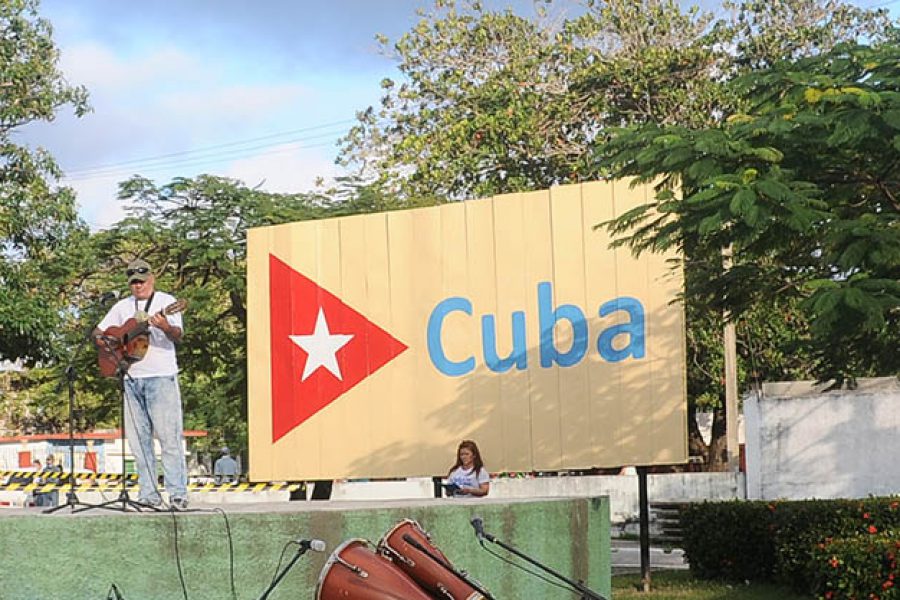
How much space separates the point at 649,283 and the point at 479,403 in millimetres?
2277

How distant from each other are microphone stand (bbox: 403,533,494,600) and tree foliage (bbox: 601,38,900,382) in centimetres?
412

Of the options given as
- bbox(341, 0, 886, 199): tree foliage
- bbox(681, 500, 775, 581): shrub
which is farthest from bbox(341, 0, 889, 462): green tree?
bbox(681, 500, 775, 581): shrub

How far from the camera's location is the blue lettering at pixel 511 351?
15.0 meters

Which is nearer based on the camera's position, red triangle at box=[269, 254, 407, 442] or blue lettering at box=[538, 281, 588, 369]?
blue lettering at box=[538, 281, 588, 369]

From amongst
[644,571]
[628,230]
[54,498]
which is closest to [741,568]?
[644,571]

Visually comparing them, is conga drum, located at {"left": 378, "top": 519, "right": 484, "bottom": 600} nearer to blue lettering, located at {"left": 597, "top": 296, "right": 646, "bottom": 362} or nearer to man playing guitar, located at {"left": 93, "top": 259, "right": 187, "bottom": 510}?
man playing guitar, located at {"left": 93, "top": 259, "right": 187, "bottom": 510}

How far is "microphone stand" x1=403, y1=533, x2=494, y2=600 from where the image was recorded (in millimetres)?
7029

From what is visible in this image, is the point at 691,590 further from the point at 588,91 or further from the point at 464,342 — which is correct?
the point at 588,91

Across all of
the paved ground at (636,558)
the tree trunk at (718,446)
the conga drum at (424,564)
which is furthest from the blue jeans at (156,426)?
the tree trunk at (718,446)

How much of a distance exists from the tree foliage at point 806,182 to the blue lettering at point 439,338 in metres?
3.06

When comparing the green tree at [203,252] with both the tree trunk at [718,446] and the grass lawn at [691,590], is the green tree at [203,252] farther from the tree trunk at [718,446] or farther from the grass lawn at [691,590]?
the tree trunk at [718,446]

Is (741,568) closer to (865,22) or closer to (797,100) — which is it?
(797,100)

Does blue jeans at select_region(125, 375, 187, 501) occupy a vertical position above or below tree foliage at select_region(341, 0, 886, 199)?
below

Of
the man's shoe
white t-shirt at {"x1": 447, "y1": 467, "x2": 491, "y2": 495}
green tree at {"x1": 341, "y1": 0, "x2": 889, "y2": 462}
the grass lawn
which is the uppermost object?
green tree at {"x1": 341, "y1": 0, "x2": 889, "y2": 462}
